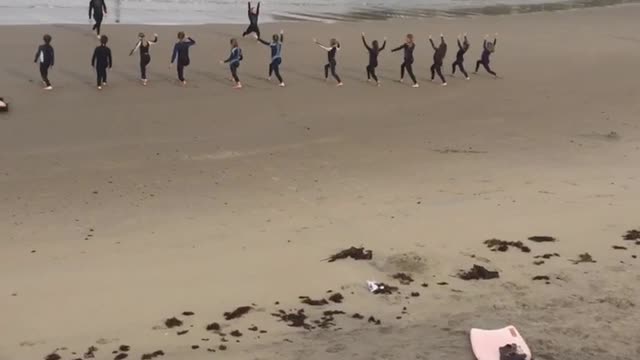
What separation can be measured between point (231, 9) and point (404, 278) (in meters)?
25.4

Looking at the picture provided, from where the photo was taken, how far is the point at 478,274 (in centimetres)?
854

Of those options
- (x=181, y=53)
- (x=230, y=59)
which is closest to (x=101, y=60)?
(x=181, y=53)

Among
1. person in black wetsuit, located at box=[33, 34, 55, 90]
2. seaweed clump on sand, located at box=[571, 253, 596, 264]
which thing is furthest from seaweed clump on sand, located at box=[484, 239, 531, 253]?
person in black wetsuit, located at box=[33, 34, 55, 90]

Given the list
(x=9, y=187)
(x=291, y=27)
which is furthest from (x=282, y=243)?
(x=291, y=27)

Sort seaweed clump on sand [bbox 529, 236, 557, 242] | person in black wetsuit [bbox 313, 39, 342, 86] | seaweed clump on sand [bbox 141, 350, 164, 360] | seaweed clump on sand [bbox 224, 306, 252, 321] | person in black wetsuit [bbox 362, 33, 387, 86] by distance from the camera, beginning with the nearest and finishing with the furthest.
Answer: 1. seaweed clump on sand [bbox 141, 350, 164, 360]
2. seaweed clump on sand [bbox 224, 306, 252, 321]
3. seaweed clump on sand [bbox 529, 236, 557, 242]
4. person in black wetsuit [bbox 313, 39, 342, 86]
5. person in black wetsuit [bbox 362, 33, 387, 86]

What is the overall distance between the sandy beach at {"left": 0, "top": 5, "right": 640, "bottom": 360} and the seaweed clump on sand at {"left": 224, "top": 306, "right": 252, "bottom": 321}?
0.25ft

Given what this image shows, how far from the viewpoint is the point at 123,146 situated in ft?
44.5

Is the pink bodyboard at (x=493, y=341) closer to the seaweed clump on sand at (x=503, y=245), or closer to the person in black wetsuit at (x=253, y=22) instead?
the seaweed clump on sand at (x=503, y=245)

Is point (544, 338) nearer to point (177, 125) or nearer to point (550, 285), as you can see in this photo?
point (550, 285)

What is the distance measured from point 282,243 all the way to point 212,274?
49.0 inches

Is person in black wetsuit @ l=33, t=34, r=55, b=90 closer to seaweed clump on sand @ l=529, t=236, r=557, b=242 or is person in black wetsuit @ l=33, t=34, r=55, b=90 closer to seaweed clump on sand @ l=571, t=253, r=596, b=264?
seaweed clump on sand @ l=529, t=236, r=557, b=242

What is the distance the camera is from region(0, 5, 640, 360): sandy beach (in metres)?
7.24

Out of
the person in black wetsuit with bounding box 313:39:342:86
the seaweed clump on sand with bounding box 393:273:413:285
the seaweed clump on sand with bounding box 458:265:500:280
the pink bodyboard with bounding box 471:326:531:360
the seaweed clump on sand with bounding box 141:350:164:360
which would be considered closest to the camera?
the seaweed clump on sand with bounding box 141:350:164:360

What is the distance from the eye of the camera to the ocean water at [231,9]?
87.8 feet
